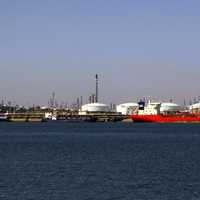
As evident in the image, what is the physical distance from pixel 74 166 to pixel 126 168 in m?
4.21

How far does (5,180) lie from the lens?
4531 centimetres

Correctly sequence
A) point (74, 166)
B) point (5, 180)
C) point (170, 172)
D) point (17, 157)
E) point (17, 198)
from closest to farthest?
point (17, 198) → point (5, 180) → point (170, 172) → point (74, 166) → point (17, 157)

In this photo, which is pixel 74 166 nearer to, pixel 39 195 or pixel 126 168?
pixel 126 168

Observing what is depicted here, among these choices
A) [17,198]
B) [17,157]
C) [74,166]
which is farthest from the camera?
[17,157]

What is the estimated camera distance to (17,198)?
38.3 metres

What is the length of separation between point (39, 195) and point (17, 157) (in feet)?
87.6

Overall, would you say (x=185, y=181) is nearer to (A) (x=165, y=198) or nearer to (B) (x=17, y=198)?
(A) (x=165, y=198)

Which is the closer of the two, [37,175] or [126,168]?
[37,175]

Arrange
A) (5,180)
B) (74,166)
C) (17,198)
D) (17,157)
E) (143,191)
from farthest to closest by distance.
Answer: (17,157)
(74,166)
(5,180)
(143,191)
(17,198)

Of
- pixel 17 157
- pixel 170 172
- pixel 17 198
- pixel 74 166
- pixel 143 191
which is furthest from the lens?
pixel 17 157

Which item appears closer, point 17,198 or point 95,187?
point 17,198

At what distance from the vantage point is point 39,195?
39.2m

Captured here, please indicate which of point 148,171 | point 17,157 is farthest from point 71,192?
point 17,157

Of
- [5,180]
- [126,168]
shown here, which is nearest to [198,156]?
[126,168]
